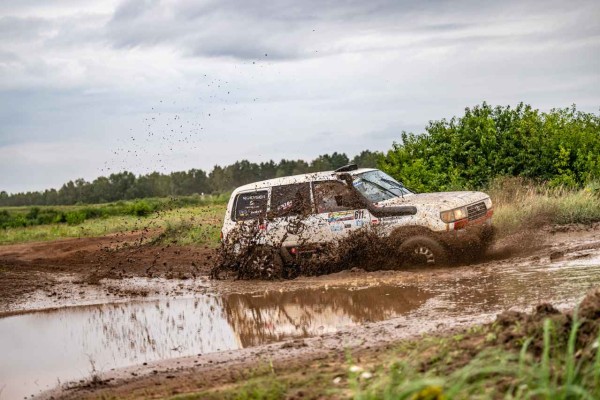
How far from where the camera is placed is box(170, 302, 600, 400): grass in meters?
4.74

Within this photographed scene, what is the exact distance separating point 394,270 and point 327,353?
6196mm

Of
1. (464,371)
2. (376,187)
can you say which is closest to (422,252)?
(376,187)

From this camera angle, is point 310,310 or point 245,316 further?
point 245,316

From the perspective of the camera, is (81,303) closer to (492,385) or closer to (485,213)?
(485,213)

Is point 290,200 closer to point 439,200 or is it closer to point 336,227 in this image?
point 336,227

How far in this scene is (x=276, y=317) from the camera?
11555mm

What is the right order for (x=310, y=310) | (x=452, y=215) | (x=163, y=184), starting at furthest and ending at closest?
1. (x=163, y=184)
2. (x=452, y=215)
3. (x=310, y=310)

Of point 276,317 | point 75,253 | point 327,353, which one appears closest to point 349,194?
point 276,317

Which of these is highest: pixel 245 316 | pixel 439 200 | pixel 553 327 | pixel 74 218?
pixel 74 218

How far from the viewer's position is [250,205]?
15406 mm

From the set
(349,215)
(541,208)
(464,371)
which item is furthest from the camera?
(541,208)

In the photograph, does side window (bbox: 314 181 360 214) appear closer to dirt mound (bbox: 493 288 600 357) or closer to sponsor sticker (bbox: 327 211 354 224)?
sponsor sticker (bbox: 327 211 354 224)

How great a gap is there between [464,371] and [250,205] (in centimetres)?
1087

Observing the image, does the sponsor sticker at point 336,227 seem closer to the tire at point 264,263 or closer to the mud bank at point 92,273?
the tire at point 264,263
